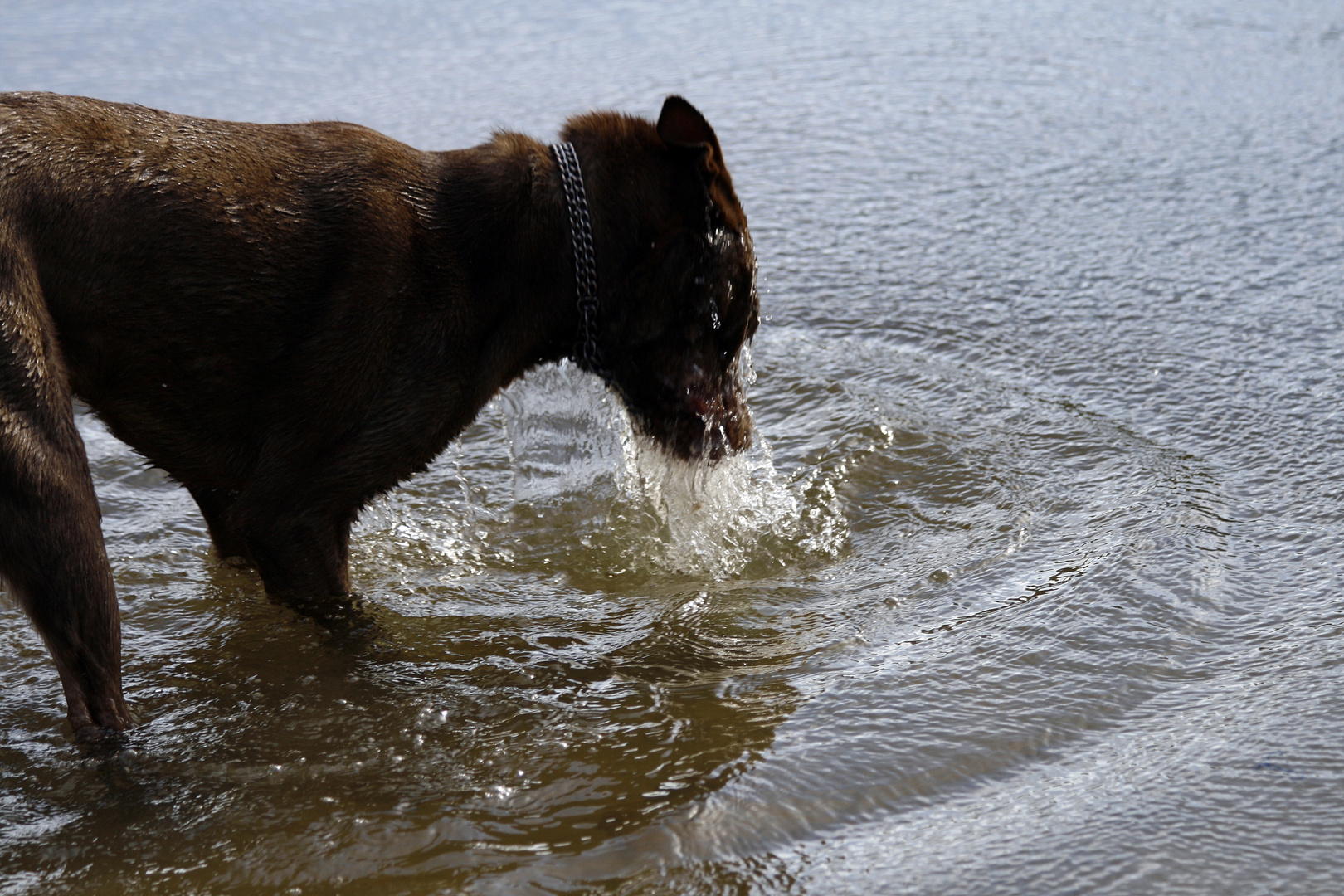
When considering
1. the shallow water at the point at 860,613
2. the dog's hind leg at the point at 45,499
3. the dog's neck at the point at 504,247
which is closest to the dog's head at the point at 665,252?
the dog's neck at the point at 504,247

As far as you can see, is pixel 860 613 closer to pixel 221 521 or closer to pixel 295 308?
pixel 295 308

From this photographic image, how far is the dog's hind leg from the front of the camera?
3014 mm

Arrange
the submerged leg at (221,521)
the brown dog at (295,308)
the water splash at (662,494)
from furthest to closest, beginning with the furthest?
the water splash at (662,494) < the submerged leg at (221,521) < the brown dog at (295,308)

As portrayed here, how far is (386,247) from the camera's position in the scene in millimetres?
3680

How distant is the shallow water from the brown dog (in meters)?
0.45

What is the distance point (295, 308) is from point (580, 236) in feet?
2.84

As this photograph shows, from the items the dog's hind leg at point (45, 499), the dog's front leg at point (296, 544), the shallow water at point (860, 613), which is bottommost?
the shallow water at point (860, 613)

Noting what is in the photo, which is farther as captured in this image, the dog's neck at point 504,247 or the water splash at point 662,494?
the water splash at point 662,494

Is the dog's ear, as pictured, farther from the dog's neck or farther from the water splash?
the water splash

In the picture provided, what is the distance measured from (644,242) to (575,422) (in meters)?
1.29

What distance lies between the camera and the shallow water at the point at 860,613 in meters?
3.05

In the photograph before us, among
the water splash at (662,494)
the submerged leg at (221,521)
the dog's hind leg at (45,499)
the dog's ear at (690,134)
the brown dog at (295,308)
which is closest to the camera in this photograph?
the dog's hind leg at (45,499)

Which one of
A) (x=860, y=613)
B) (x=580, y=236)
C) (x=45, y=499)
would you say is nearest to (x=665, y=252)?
(x=580, y=236)

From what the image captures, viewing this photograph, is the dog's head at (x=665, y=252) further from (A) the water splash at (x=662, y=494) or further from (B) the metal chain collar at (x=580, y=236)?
(A) the water splash at (x=662, y=494)
